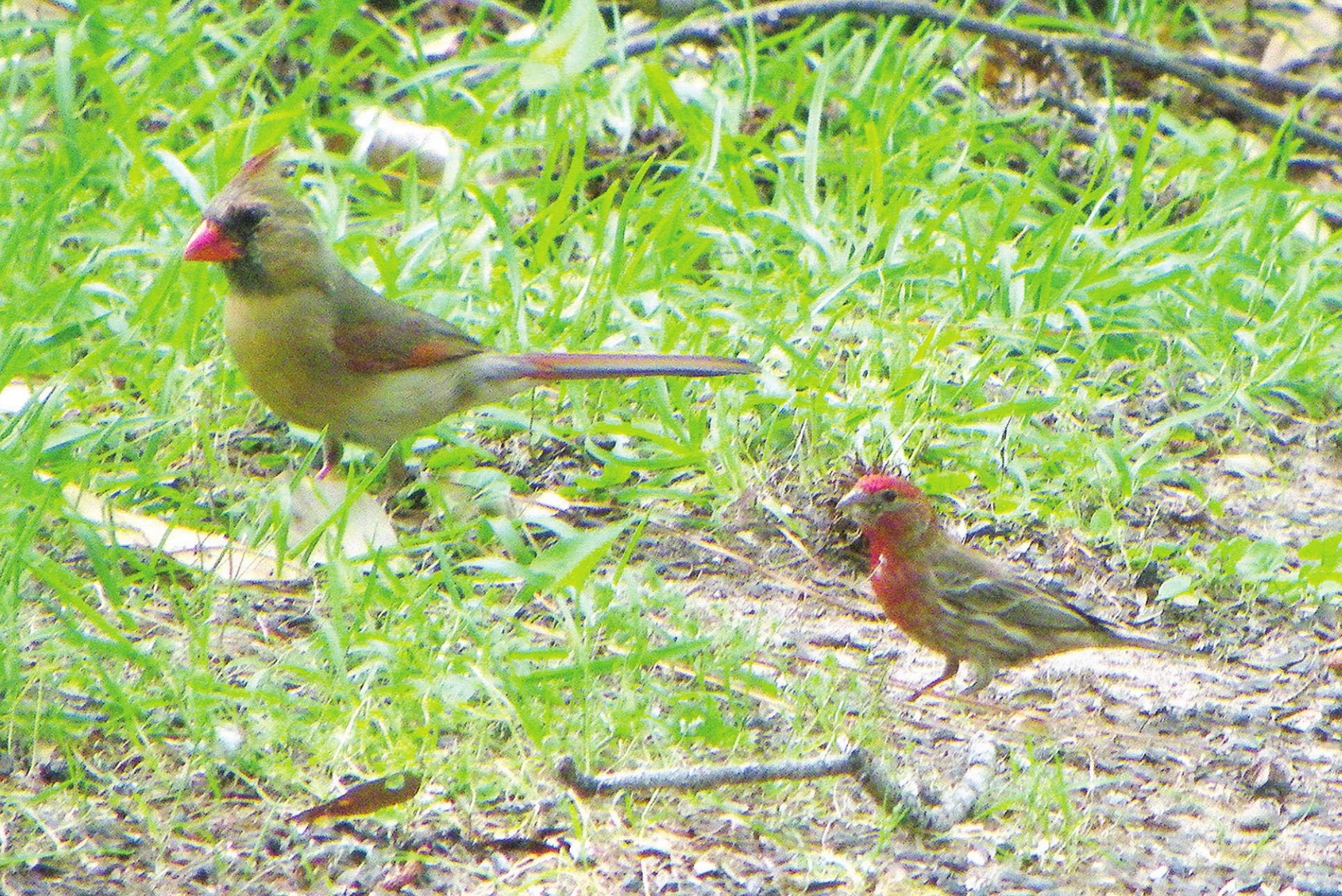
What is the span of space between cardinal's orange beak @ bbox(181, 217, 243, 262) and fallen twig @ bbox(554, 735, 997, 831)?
6.33 ft

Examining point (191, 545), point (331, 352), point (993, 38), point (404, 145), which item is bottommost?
point (191, 545)

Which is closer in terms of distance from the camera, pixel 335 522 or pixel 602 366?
pixel 335 522

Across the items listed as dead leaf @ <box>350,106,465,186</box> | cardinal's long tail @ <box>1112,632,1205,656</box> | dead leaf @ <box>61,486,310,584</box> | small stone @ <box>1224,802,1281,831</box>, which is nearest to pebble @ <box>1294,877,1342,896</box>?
small stone @ <box>1224,802,1281,831</box>

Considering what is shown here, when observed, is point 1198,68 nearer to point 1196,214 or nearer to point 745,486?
point 1196,214

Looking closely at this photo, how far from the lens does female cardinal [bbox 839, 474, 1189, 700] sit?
3736mm

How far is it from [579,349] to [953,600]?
4.79 ft

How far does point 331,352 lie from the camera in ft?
14.2

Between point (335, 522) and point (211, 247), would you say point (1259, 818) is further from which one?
point (211, 247)

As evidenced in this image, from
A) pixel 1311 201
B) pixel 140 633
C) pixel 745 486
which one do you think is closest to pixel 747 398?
pixel 745 486

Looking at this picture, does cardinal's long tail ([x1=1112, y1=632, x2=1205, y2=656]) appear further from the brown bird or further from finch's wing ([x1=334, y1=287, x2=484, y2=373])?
finch's wing ([x1=334, y1=287, x2=484, y2=373])

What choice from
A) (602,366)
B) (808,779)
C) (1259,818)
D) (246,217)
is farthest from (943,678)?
(246,217)

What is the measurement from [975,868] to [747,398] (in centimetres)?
177

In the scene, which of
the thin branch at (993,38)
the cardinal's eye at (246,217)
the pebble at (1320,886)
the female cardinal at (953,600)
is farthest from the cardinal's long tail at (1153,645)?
the thin branch at (993,38)

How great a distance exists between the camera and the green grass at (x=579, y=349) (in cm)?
319
